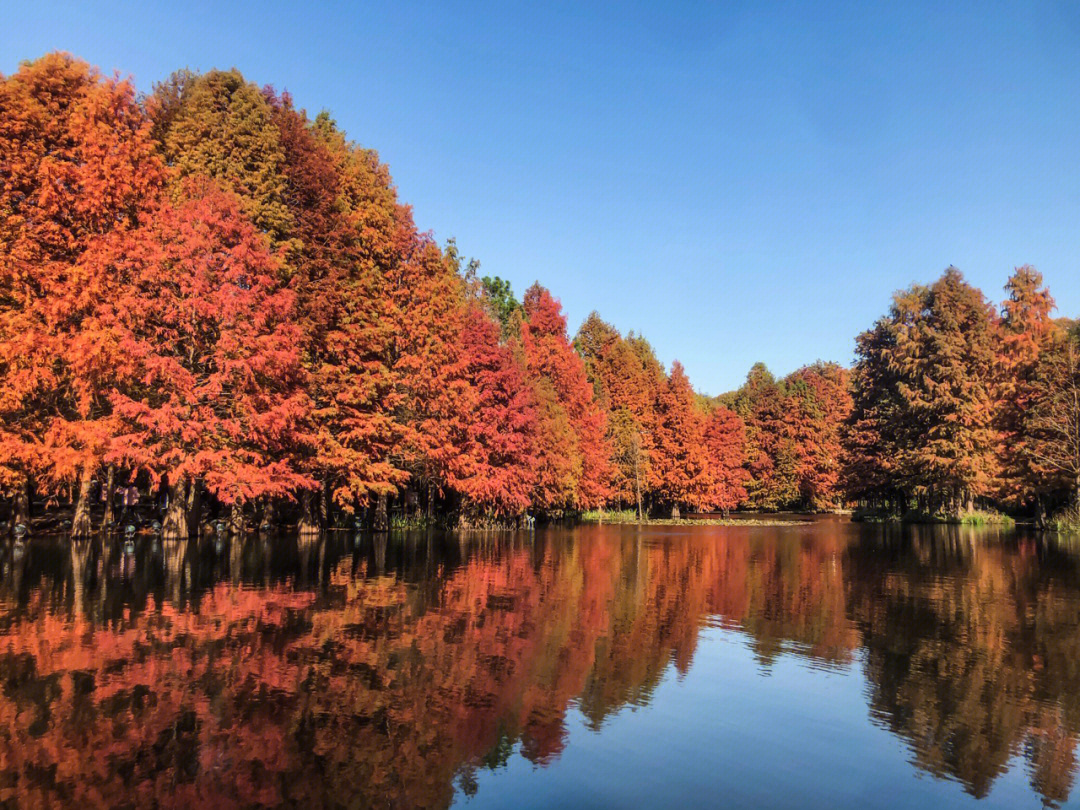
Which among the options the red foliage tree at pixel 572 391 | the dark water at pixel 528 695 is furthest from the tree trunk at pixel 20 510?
the red foliage tree at pixel 572 391

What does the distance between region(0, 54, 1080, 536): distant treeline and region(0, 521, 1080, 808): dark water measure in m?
10.4

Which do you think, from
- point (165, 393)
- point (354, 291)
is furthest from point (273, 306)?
point (354, 291)

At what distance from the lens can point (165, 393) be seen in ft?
91.1

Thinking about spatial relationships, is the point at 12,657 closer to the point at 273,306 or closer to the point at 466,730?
the point at 466,730

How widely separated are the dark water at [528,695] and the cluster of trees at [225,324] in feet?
34.5

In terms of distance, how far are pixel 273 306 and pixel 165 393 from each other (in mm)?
5122

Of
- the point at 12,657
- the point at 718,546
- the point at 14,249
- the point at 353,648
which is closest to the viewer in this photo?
the point at 12,657

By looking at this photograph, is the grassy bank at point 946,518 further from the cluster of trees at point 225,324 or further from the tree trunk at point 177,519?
the tree trunk at point 177,519

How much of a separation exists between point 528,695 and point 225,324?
2324cm

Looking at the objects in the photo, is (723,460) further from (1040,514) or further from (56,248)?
(56,248)

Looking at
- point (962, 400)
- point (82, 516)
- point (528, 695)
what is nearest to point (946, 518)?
point (962, 400)

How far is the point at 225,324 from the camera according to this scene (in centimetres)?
2758

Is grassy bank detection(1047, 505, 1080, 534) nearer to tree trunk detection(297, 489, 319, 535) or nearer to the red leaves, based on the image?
tree trunk detection(297, 489, 319, 535)

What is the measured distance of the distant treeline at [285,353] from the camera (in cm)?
2658
